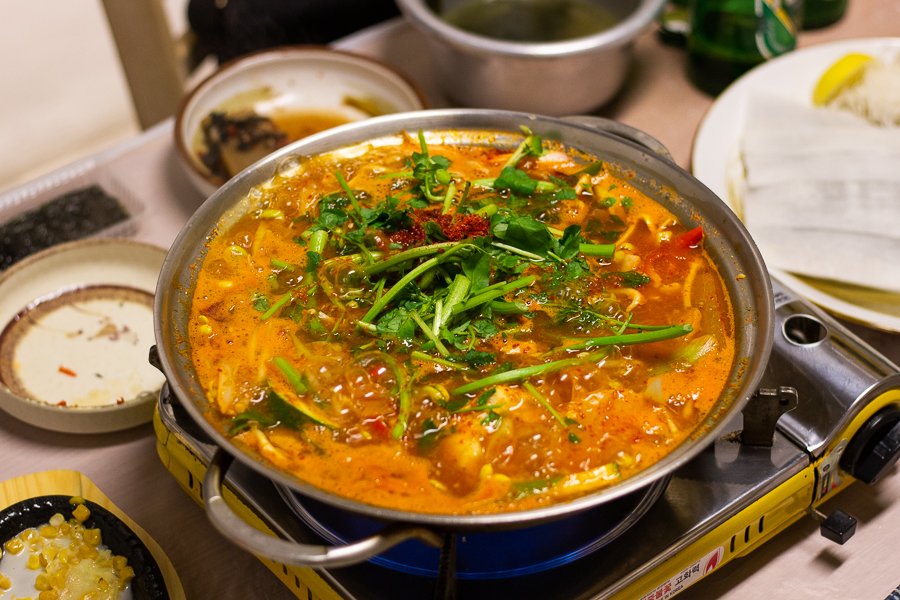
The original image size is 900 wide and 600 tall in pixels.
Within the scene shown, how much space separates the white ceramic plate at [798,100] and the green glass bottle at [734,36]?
10cm

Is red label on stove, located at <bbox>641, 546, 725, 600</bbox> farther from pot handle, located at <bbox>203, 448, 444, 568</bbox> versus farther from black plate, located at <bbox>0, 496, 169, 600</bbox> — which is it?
black plate, located at <bbox>0, 496, 169, 600</bbox>

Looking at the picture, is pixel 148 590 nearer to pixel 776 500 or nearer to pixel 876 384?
pixel 776 500

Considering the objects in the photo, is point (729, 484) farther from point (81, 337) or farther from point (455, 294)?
point (81, 337)

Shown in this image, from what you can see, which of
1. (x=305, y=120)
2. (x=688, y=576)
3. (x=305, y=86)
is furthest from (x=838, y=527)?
(x=305, y=86)

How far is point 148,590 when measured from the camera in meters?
1.54

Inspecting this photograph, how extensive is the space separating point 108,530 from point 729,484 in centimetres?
137

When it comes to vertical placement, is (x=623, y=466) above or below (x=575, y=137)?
below

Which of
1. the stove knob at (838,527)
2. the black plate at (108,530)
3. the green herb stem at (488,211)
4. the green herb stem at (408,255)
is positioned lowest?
the stove knob at (838,527)

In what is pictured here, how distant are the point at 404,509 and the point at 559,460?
318 millimetres

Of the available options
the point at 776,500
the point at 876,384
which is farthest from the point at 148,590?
the point at 876,384

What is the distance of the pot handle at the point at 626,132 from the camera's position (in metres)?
1.83

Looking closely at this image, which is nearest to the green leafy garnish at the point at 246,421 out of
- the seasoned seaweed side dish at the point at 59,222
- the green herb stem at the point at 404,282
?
the green herb stem at the point at 404,282

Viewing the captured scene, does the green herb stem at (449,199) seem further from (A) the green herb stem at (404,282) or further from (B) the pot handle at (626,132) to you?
(B) the pot handle at (626,132)

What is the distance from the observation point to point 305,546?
3.82 ft
